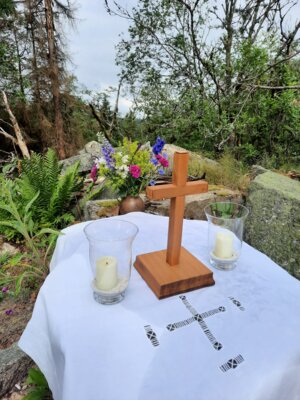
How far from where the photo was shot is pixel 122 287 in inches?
32.4

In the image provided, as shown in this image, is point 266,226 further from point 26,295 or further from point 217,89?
point 217,89

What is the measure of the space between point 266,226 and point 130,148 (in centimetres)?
113

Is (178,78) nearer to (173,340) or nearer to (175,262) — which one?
(175,262)

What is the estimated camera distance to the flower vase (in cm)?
188

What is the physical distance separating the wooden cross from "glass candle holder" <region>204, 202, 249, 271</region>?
0.11m

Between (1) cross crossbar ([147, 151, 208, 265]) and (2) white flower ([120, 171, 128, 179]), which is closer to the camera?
(1) cross crossbar ([147, 151, 208, 265])

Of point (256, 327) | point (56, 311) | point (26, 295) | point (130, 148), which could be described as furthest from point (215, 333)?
point (26, 295)

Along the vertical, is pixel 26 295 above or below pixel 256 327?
below

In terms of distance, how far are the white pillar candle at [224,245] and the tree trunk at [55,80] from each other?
19.3 ft

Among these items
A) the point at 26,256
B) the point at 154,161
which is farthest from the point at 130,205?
the point at 26,256

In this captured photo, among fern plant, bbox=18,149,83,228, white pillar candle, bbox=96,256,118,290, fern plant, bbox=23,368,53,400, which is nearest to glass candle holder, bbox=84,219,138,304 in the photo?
white pillar candle, bbox=96,256,118,290

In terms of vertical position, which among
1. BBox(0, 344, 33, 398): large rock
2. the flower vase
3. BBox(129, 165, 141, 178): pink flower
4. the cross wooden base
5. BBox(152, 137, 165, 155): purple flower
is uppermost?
BBox(152, 137, 165, 155): purple flower

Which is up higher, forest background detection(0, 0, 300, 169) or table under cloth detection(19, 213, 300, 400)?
forest background detection(0, 0, 300, 169)

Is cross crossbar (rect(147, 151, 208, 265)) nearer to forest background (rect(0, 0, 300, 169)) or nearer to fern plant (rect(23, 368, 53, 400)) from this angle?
fern plant (rect(23, 368, 53, 400))
